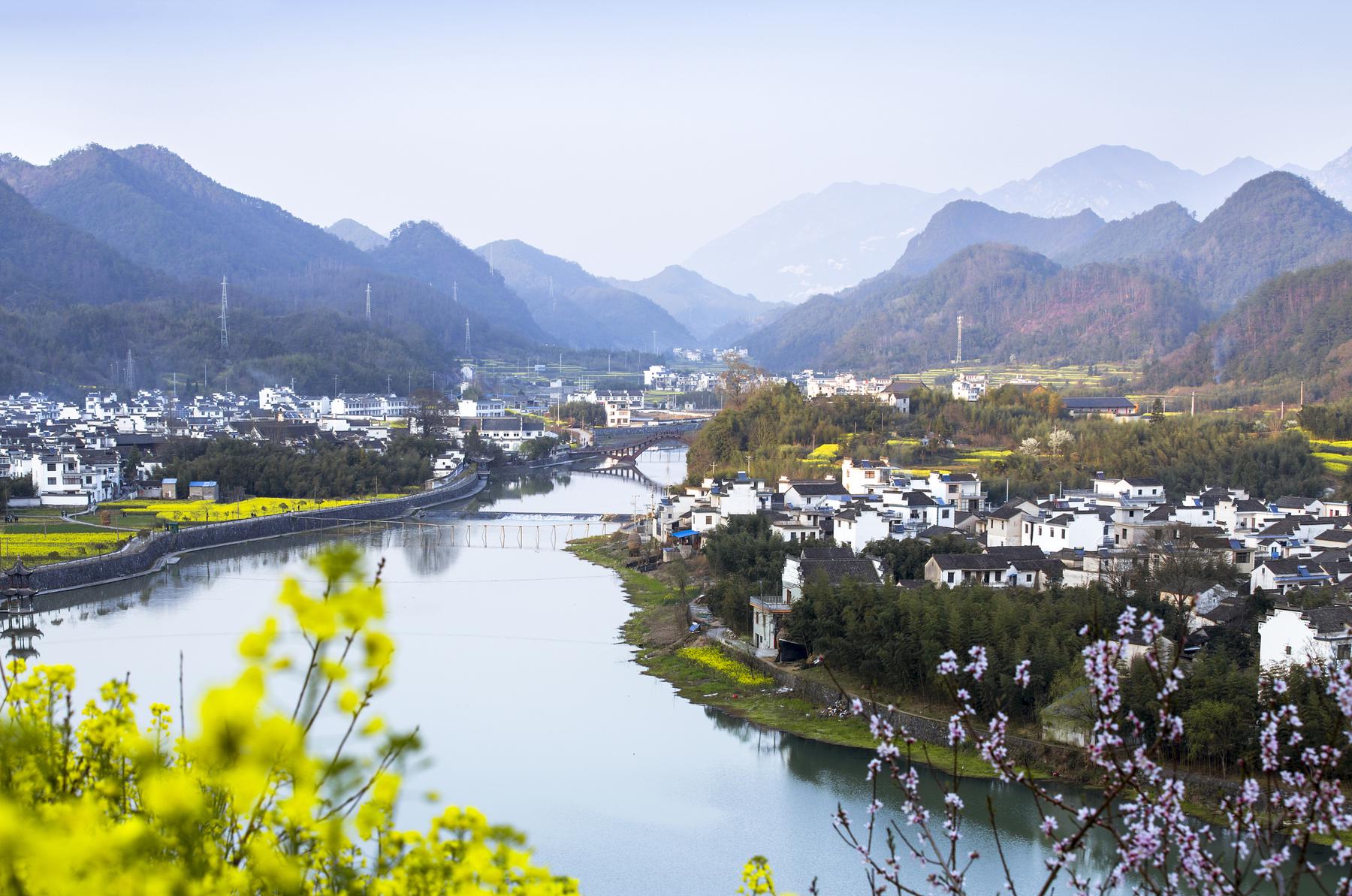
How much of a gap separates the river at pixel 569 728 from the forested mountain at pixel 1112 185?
365 ft

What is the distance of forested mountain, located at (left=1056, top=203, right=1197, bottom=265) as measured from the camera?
192 ft

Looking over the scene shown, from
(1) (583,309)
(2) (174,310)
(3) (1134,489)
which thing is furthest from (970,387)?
(1) (583,309)

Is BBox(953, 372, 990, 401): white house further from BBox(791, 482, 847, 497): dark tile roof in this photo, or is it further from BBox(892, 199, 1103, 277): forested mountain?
BBox(892, 199, 1103, 277): forested mountain

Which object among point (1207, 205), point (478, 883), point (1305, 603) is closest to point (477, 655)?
point (1305, 603)

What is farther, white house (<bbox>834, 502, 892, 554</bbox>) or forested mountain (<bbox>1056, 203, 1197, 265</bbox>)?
forested mountain (<bbox>1056, 203, 1197, 265</bbox>)

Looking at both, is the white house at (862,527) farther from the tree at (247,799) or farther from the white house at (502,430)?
the white house at (502,430)

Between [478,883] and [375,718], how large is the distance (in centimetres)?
19

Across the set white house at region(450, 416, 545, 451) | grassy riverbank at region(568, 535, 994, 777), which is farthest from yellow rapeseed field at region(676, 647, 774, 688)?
white house at region(450, 416, 545, 451)

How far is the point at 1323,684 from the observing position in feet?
18.5

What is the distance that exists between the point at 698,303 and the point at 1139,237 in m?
51.4

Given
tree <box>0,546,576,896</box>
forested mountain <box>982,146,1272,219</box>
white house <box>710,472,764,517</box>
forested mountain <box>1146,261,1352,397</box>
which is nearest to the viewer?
tree <box>0,546,576,896</box>

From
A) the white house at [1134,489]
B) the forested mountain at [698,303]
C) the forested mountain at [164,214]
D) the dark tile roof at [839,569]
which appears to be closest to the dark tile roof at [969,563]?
the dark tile roof at [839,569]

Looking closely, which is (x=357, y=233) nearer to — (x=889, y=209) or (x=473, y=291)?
(x=473, y=291)

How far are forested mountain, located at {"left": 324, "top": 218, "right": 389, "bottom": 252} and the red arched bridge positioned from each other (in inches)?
2860
